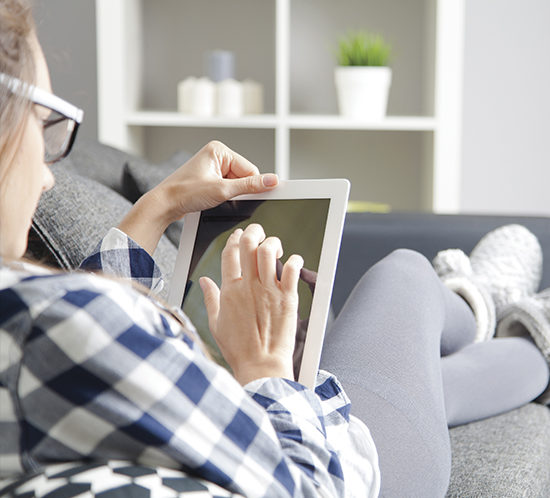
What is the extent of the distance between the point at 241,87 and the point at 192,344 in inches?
90.2

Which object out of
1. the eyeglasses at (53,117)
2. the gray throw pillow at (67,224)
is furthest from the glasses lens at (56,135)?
the gray throw pillow at (67,224)

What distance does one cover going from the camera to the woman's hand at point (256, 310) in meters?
0.71

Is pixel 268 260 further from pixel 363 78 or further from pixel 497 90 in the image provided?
pixel 497 90

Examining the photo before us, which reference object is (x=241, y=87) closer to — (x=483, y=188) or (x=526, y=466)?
(x=483, y=188)

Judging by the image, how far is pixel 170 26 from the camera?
310cm

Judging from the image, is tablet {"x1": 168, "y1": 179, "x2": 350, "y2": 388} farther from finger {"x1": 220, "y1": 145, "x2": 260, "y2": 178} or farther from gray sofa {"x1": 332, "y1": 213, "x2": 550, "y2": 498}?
gray sofa {"x1": 332, "y1": 213, "x2": 550, "y2": 498}

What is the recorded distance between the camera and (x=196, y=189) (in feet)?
3.10

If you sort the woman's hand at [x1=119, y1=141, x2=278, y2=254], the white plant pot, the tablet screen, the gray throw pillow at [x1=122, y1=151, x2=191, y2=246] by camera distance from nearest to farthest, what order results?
the tablet screen, the woman's hand at [x1=119, y1=141, x2=278, y2=254], the gray throw pillow at [x1=122, y1=151, x2=191, y2=246], the white plant pot

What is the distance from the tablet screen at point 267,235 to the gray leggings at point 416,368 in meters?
0.19

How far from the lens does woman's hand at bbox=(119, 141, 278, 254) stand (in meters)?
0.91

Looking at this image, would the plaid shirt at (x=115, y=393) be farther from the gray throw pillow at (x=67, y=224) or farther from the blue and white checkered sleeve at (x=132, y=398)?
the gray throw pillow at (x=67, y=224)

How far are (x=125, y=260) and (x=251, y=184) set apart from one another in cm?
19

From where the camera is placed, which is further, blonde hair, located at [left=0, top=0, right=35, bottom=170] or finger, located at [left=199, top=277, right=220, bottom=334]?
finger, located at [left=199, top=277, right=220, bottom=334]

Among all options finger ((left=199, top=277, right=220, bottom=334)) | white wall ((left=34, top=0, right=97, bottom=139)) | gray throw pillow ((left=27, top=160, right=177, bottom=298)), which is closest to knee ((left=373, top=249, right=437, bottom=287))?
gray throw pillow ((left=27, top=160, right=177, bottom=298))
